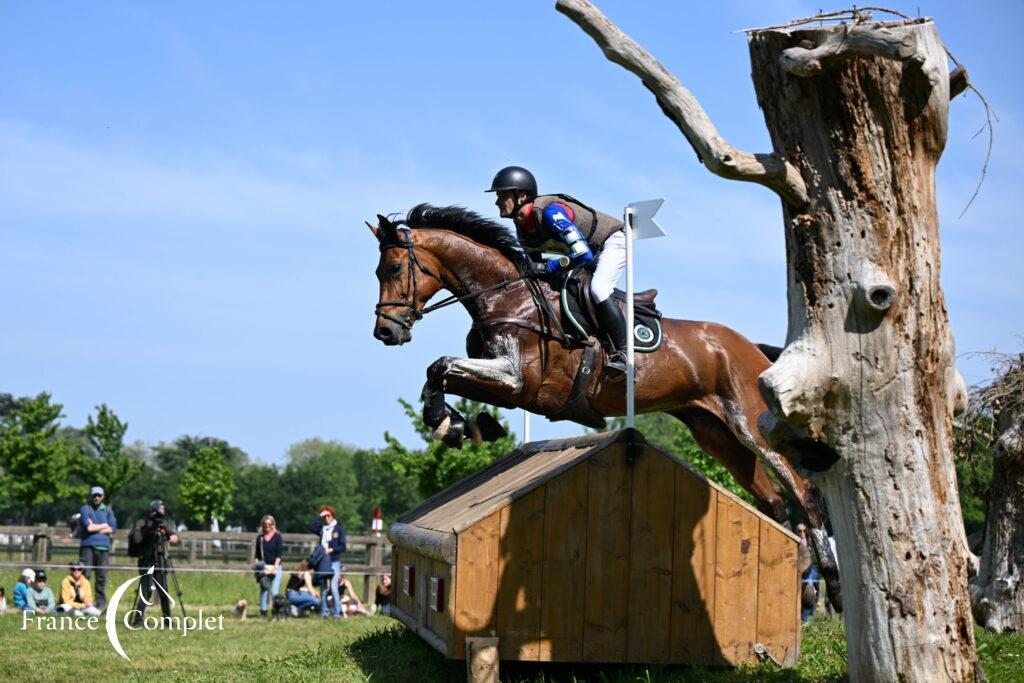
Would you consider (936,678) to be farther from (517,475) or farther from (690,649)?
(517,475)

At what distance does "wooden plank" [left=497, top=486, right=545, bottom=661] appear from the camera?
5.82 meters

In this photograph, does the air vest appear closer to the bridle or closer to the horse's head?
the bridle

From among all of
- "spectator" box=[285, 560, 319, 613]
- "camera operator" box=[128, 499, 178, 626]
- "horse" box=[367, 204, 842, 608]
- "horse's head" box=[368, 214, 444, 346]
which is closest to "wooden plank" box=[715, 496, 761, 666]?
"horse" box=[367, 204, 842, 608]

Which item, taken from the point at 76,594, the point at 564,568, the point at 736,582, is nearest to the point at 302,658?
the point at 564,568

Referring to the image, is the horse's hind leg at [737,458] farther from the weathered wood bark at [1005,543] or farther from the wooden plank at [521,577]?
the wooden plank at [521,577]

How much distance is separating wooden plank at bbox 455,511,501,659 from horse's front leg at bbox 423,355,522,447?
4.70ft

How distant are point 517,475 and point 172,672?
3353 mm

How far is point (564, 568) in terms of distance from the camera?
5988 mm

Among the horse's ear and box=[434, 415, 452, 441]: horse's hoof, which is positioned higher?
the horse's ear

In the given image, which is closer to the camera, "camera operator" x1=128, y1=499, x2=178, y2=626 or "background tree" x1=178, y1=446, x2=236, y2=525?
"camera operator" x1=128, y1=499, x2=178, y2=626

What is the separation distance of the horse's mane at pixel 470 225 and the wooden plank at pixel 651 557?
2264 millimetres

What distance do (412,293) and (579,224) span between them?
129 centimetres

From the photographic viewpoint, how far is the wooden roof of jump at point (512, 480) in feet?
19.7

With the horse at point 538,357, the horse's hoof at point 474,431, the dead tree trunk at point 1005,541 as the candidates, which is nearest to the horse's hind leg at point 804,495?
the horse at point 538,357
